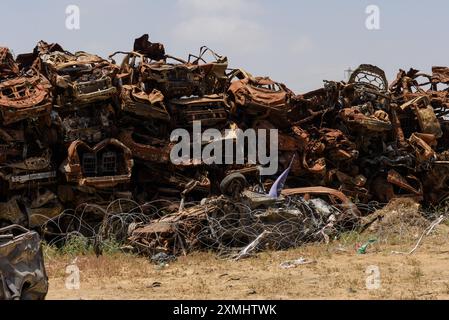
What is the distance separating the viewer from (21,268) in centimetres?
763

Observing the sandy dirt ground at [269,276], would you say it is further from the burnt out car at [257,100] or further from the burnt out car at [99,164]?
the burnt out car at [257,100]

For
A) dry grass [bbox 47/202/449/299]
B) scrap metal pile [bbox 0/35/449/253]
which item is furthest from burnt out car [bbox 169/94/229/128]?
dry grass [bbox 47/202/449/299]

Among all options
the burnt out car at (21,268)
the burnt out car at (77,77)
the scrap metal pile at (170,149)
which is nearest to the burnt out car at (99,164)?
the scrap metal pile at (170,149)

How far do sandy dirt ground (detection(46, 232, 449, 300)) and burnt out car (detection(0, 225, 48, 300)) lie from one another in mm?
1544

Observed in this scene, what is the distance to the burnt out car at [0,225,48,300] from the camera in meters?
7.36

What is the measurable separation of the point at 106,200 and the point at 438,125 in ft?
29.2

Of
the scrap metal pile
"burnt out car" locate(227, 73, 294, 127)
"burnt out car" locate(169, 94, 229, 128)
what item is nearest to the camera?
the scrap metal pile

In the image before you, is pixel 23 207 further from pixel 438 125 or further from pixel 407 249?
pixel 438 125

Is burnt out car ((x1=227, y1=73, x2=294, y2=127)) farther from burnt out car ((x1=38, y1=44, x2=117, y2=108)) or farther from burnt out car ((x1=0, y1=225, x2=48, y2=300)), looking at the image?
burnt out car ((x1=0, y1=225, x2=48, y2=300))

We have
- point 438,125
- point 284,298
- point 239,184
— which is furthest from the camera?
point 438,125

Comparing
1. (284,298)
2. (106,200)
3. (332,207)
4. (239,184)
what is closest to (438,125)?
(332,207)

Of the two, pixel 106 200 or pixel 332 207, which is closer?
pixel 106 200

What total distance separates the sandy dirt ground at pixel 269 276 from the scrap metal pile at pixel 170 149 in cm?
73

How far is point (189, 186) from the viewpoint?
1440 centimetres
